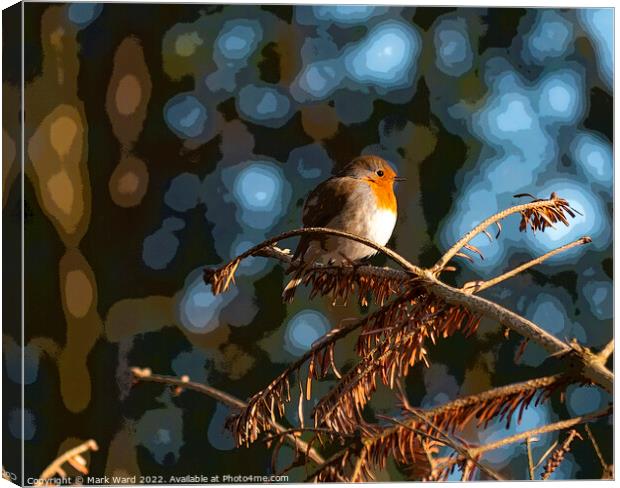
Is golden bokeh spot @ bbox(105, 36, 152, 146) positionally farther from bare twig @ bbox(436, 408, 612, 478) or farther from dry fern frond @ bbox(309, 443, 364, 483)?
bare twig @ bbox(436, 408, 612, 478)

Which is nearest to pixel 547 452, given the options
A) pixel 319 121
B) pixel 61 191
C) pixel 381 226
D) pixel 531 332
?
pixel 531 332

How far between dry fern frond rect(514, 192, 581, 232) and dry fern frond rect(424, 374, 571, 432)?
0.52 meters

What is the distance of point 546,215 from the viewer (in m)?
2.43

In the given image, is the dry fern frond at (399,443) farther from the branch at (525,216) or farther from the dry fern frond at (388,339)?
the branch at (525,216)

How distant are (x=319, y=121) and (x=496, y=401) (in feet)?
2.93

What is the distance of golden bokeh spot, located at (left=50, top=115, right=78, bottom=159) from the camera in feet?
8.06

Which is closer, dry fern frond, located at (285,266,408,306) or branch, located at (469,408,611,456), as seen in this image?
branch, located at (469,408,611,456)

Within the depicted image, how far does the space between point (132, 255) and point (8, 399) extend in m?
0.47

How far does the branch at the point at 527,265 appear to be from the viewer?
236 centimetres

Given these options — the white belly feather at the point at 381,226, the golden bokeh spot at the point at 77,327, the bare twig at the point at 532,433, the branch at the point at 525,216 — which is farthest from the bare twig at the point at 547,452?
the golden bokeh spot at the point at 77,327

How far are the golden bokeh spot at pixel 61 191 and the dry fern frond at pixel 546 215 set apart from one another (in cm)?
113

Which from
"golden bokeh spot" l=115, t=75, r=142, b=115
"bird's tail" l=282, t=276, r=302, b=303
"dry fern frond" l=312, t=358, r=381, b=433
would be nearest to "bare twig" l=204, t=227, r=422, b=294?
"bird's tail" l=282, t=276, r=302, b=303

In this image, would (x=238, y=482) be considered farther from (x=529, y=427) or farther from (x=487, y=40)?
(x=487, y=40)

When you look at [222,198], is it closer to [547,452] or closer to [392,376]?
[392,376]
